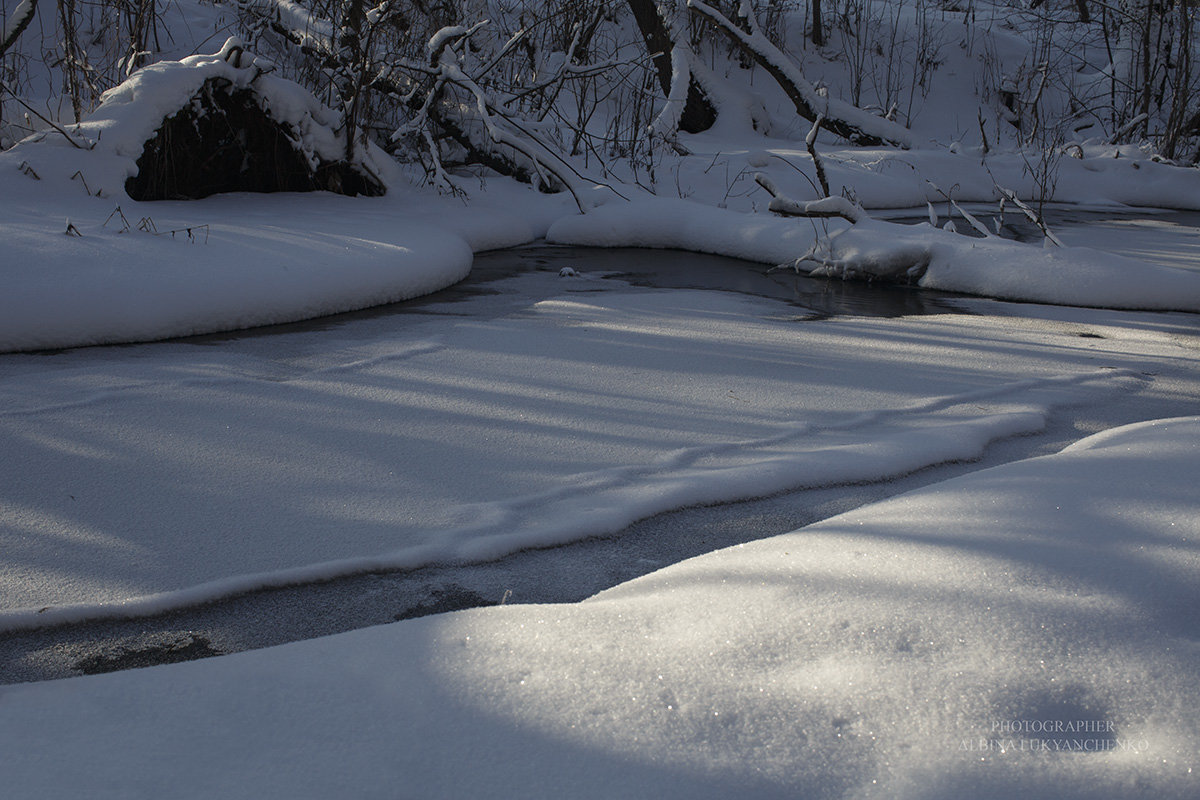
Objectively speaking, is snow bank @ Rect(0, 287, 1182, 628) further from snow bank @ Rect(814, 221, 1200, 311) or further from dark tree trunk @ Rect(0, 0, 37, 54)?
dark tree trunk @ Rect(0, 0, 37, 54)

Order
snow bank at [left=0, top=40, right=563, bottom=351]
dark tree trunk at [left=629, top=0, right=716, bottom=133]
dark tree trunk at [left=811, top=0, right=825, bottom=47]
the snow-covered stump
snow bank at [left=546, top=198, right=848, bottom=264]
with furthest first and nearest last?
1. dark tree trunk at [left=811, top=0, right=825, bottom=47]
2. dark tree trunk at [left=629, top=0, right=716, bottom=133]
3. snow bank at [left=546, top=198, right=848, bottom=264]
4. the snow-covered stump
5. snow bank at [left=0, top=40, right=563, bottom=351]

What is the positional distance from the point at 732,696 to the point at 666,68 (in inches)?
364

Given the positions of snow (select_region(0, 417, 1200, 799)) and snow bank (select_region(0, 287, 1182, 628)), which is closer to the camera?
snow (select_region(0, 417, 1200, 799))

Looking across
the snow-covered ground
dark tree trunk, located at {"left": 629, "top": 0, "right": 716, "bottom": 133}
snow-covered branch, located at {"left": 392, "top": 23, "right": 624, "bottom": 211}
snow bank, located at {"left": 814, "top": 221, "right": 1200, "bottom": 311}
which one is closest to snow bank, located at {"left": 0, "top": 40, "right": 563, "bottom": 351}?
the snow-covered ground

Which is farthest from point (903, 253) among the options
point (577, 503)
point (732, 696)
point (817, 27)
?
point (817, 27)

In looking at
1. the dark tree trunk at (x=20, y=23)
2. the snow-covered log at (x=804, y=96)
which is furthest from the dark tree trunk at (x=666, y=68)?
the dark tree trunk at (x=20, y=23)

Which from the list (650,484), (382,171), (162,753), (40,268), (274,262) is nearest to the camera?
(162,753)

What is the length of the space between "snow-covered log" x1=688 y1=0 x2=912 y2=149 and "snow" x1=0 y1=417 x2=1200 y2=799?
737 centimetres

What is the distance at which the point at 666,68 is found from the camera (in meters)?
9.43

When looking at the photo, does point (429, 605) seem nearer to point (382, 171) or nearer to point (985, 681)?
point (985, 681)

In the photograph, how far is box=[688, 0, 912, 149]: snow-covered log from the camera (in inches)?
320

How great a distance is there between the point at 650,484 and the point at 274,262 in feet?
6.96

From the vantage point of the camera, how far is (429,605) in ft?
5.03

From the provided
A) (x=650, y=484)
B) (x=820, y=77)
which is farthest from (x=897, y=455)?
(x=820, y=77)
